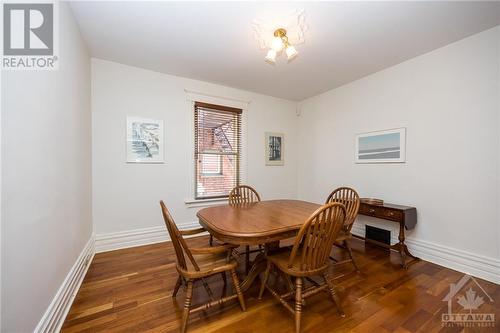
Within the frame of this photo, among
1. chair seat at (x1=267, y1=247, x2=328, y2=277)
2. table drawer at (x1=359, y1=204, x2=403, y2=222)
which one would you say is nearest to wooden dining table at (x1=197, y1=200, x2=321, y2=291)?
chair seat at (x1=267, y1=247, x2=328, y2=277)

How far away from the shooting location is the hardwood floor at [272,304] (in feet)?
4.58

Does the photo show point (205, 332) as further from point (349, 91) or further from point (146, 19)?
point (349, 91)

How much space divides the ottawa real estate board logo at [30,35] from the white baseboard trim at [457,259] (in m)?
3.92

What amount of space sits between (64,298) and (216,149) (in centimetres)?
248

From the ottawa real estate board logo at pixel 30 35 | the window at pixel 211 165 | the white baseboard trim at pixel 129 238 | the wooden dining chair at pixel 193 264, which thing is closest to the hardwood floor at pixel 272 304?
the wooden dining chair at pixel 193 264

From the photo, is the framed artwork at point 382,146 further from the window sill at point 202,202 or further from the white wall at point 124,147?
the window sill at point 202,202

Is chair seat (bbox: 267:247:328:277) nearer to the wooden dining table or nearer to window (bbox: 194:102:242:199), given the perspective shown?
the wooden dining table

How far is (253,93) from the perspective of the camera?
148 inches

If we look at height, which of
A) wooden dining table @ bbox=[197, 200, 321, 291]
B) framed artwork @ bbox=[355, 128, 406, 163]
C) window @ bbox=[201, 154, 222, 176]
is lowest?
wooden dining table @ bbox=[197, 200, 321, 291]

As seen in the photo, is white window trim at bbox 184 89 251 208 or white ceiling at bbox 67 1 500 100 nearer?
white ceiling at bbox 67 1 500 100

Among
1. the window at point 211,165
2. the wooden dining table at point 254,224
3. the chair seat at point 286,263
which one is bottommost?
the chair seat at point 286,263

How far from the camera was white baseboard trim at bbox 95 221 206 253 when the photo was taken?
2.58 meters

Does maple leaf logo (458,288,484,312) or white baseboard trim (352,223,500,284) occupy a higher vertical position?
white baseboard trim (352,223,500,284)

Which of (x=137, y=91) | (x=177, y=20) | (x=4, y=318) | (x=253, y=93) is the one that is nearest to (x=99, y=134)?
(x=137, y=91)
